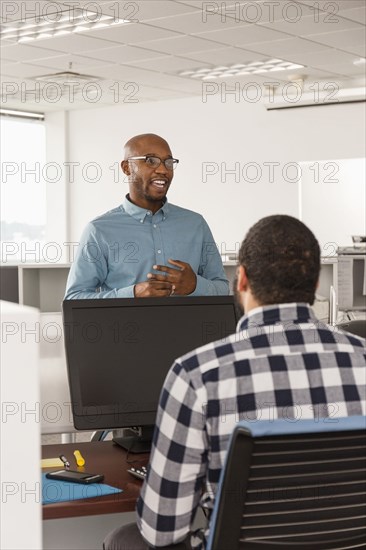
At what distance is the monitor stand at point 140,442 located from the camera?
2.38 meters

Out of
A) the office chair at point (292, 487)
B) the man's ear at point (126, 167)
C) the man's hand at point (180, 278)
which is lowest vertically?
the office chair at point (292, 487)

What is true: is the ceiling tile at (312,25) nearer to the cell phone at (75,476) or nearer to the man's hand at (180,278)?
the man's hand at (180,278)

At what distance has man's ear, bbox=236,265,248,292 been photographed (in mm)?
1733

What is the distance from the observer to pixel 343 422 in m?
1.53

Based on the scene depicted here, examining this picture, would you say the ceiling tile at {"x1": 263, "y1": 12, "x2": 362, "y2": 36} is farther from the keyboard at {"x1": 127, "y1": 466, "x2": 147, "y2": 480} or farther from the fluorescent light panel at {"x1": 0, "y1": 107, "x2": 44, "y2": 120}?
the keyboard at {"x1": 127, "y1": 466, "x2": 147, "y2": 480}

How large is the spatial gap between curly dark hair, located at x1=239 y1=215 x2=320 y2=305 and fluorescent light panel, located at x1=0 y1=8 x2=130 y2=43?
5.10 m

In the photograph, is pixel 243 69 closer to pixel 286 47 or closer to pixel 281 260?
pixel 286 47

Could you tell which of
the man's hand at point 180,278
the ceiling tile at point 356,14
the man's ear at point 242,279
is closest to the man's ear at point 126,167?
the man's hand at point 180,278

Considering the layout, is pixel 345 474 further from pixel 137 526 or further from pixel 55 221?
Result: pixel 55 221

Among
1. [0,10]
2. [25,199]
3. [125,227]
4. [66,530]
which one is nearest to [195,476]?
[66,530]

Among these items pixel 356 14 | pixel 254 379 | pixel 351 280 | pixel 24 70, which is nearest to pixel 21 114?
pixel 24 70

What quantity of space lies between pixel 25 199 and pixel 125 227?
331 inches

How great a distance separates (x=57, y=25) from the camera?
273 inches

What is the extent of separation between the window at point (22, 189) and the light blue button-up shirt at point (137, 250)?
7.95 meters
